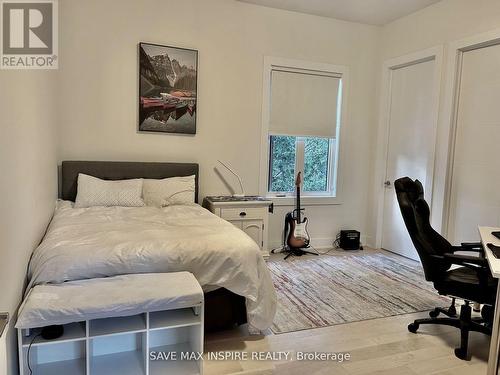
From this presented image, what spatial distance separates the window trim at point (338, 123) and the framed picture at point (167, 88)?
86 cm

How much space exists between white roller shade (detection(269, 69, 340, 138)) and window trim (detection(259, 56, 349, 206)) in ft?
0.18

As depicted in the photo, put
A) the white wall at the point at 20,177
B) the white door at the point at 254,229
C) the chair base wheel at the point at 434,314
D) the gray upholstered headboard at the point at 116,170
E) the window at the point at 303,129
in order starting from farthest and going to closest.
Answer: the window at the point at 303,129 < the white door at the point at 254,229 < the gray upholstered headboard at the point at 116,170 < the chair base wheel at the point at 434,314 < the white wall at the point at 20,177

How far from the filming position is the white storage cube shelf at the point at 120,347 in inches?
70.5

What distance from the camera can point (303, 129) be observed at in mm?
4473

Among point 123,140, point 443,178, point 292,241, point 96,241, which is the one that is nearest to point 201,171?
point 123,140

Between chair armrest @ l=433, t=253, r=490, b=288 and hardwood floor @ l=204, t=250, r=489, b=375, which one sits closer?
hardwood floor @ l=204, t=250, r=489, b=375

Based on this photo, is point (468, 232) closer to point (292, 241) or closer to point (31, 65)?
point (292, 241)

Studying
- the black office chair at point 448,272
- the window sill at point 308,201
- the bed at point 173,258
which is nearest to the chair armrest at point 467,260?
the black office chair at point 448,272

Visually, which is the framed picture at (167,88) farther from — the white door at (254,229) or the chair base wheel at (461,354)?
the chair base wheel at (461,354)

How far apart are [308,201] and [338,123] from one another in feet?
3.57

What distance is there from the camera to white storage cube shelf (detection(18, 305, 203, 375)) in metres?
1.79

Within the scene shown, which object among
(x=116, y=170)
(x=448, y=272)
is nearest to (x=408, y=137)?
(x=448, y=272)

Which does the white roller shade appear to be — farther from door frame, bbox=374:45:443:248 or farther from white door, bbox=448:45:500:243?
white door, bbox=448:45:500:243

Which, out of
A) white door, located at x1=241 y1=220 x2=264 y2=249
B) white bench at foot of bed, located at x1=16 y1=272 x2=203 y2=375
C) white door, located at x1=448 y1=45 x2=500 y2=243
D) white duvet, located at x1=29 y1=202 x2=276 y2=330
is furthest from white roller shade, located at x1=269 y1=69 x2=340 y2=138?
white bench at foot of bed, located at x1=16 y1=272 x2=203 y2=375
